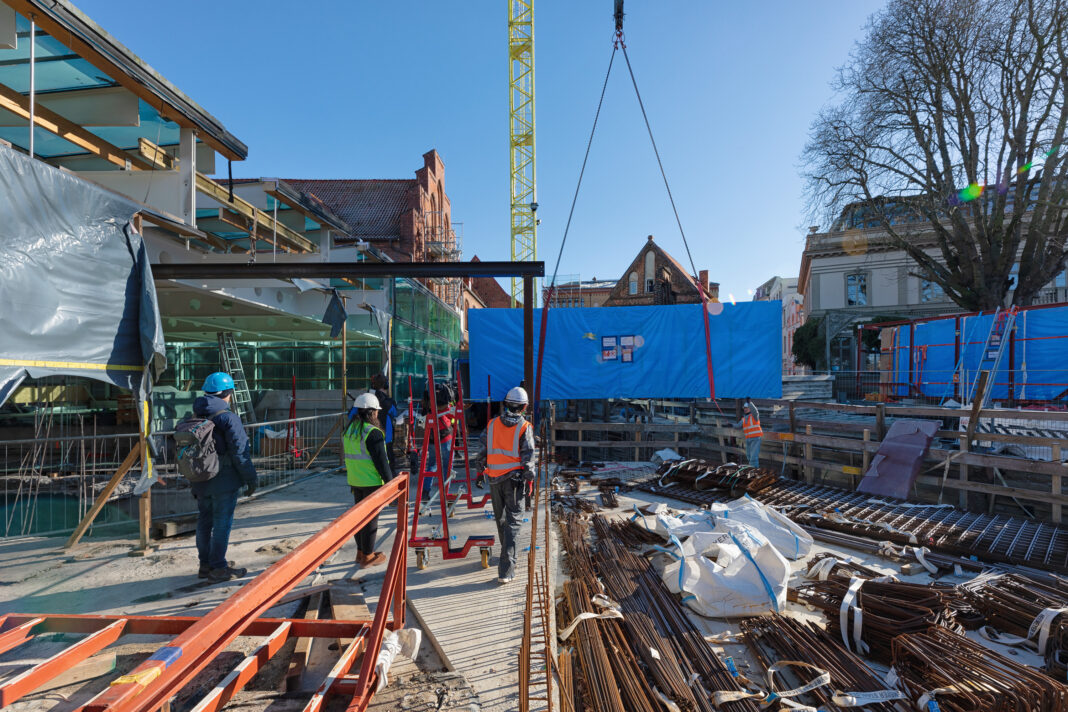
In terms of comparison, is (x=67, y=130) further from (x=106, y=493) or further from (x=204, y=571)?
(x=204, y=571)

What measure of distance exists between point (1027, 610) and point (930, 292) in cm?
3385

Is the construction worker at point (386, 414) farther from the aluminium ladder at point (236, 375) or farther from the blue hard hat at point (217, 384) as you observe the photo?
the aluminium ladder at point (236, 375)

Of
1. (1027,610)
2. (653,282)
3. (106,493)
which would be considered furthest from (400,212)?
(1027,610)

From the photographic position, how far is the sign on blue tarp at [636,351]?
1152 cm

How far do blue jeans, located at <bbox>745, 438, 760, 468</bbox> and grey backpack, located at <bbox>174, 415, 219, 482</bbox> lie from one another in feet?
29.8

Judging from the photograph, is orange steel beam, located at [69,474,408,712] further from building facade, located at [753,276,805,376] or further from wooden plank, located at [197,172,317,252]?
building facade, located at [753,276,805,376]

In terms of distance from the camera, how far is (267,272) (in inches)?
270

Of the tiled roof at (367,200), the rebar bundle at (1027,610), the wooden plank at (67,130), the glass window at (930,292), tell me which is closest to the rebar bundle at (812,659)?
the rebar bundle at (1027,610)

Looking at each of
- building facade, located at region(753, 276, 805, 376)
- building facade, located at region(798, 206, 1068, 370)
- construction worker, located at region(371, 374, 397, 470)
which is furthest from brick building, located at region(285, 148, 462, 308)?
building facade, located at region(753, 276, 805, 376)

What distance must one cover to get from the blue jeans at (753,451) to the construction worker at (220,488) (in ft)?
28.7

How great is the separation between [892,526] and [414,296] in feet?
44.1

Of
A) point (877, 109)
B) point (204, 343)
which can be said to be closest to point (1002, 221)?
point (877, 109)

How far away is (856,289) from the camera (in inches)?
1347

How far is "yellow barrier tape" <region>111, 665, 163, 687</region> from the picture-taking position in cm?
150
